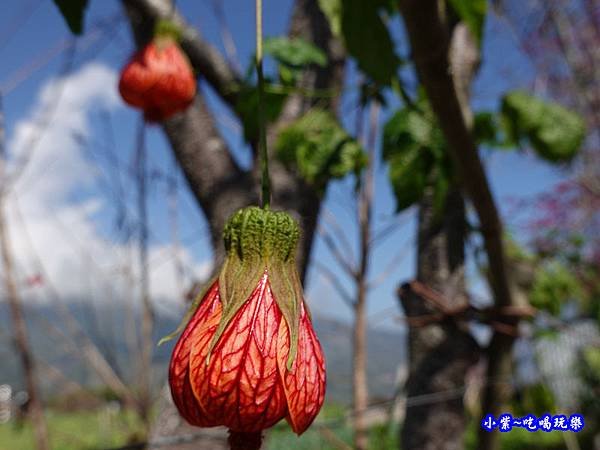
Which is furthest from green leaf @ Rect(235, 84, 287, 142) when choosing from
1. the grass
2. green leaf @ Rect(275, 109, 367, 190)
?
the grass

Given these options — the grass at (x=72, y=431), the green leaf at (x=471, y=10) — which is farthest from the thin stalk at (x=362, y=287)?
the grass at (x=72, y=431)

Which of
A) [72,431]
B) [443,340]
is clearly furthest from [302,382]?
[72,431]

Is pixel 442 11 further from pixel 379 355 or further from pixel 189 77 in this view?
pixel 379 355

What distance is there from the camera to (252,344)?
0.29m

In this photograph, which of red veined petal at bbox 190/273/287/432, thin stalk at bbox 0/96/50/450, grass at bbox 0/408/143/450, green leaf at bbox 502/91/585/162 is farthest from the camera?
grass at bbox 0/408/143/450

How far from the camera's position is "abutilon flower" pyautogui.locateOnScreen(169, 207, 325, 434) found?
10.4 inches

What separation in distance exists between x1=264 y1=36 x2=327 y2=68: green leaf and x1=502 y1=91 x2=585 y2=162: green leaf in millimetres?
261

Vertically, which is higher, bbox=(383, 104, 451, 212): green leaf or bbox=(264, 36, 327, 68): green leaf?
bbox=(264, 36, 327, 68): green leaf

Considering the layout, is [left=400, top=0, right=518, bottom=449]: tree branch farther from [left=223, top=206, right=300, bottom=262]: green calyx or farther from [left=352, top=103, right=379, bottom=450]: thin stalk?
[left=352, top=103, right=379, bottom=450]: thin stalk

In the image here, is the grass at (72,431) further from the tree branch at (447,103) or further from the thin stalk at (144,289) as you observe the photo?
the tree branch at (447,103)

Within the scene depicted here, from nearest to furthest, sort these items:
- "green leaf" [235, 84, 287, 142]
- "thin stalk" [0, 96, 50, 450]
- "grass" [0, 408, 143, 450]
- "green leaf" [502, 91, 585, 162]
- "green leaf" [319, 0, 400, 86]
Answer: "green leaf" [319, 0, 400, 86] < "green leaf" [235, 84, 287, 142] < "green leaf" [502, 91, 585, 162] < "thin stalk" [0, 96, 50, 450] < "grass" [0, 408, 143, 450]

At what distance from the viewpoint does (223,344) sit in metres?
0.28

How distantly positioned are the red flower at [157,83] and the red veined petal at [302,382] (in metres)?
0.60

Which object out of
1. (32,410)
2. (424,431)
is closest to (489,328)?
(424,431)
